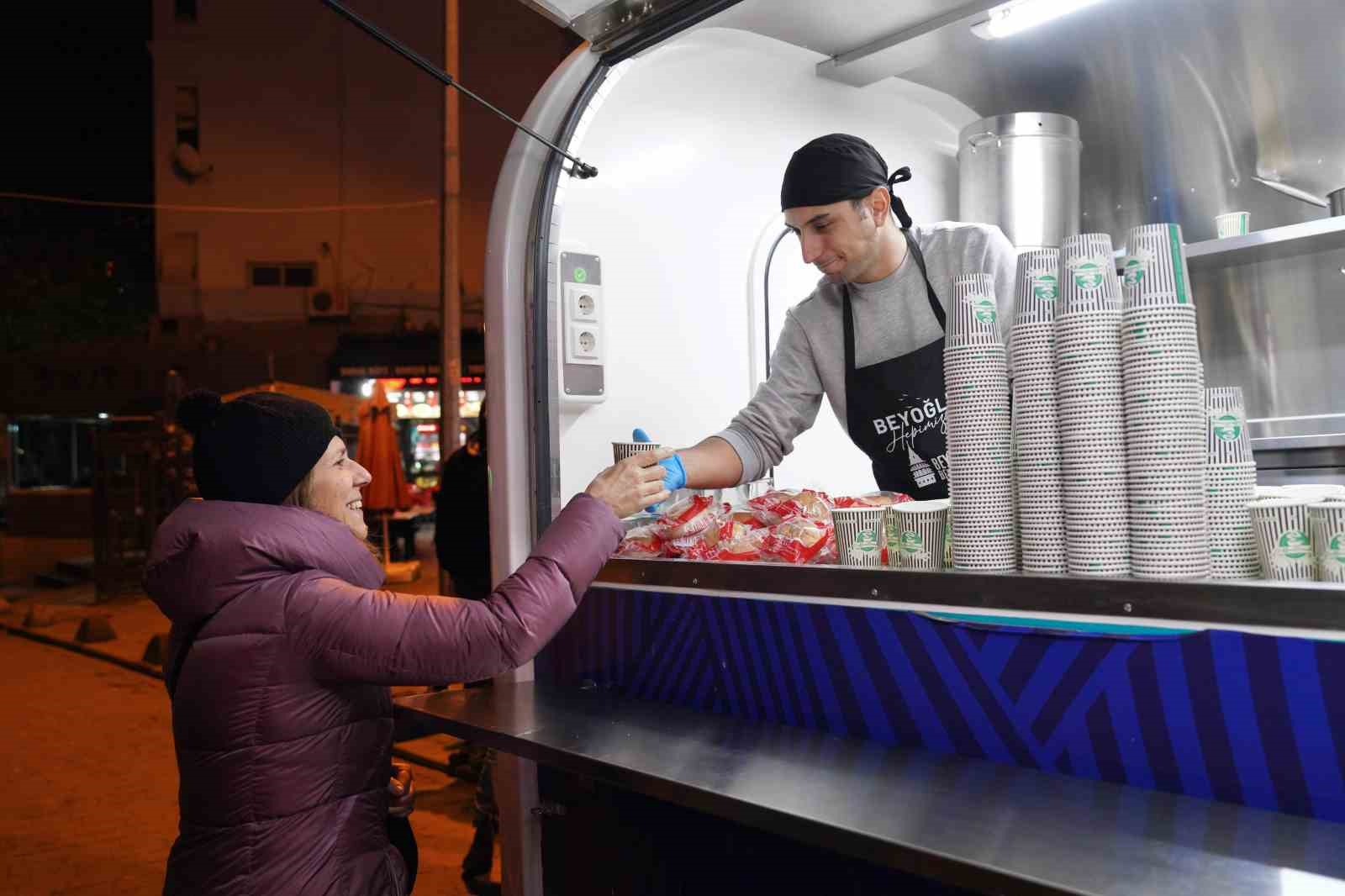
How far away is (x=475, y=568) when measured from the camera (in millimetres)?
5336

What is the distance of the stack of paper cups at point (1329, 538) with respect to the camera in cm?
119

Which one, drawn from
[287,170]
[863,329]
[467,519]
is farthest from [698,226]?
[287,170]

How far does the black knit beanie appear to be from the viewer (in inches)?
70.1

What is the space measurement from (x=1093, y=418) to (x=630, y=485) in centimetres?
86

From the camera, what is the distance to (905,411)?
2.49m

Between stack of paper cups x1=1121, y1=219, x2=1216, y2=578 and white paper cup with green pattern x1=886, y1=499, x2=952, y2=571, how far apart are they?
0.33m

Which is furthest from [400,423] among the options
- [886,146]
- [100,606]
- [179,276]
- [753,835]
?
[753,835]

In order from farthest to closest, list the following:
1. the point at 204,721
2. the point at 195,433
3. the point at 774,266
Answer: the point at 774,266 < the point at 195,433 < the point at 204,721

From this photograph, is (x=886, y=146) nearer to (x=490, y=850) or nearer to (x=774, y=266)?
(x=774, y=266)

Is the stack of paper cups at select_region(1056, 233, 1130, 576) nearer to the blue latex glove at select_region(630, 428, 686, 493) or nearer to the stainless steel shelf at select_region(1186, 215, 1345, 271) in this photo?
the blue latex glove at select_region(630, 428, 686, 493)

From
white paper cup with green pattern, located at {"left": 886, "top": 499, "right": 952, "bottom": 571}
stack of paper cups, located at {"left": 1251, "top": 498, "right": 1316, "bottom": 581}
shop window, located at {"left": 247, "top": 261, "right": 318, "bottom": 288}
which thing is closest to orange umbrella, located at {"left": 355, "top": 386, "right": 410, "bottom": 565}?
white paper cup with green pattern, located at {"left": 886, "top": 499, "right": 952, "bottom": 571}

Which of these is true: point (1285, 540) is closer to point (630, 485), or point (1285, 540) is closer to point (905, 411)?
point (630, 485)

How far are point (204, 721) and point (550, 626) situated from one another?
614 millimetres

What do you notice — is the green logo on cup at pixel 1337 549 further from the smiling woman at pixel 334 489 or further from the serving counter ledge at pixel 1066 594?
the smiling woman at pixel 334 489
